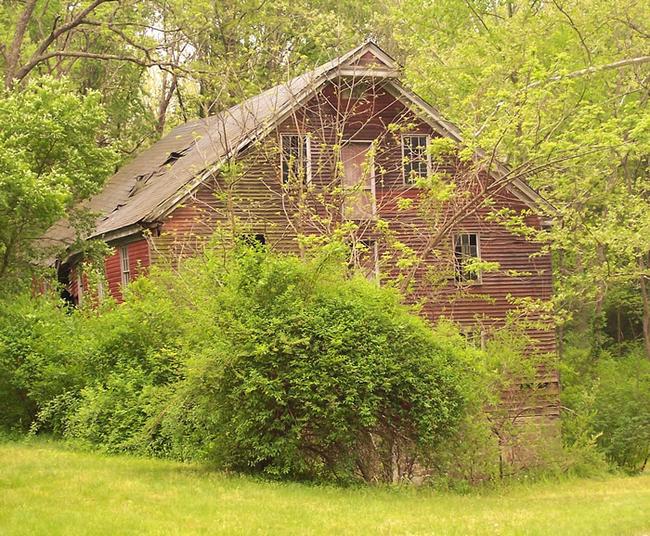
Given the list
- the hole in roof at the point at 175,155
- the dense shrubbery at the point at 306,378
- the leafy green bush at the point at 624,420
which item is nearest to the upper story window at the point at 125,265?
the hole in roof at the point at 175,155

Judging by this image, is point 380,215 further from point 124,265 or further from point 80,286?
point 80,286

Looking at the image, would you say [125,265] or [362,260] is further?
[125,265]

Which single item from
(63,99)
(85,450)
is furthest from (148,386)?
(63,99)

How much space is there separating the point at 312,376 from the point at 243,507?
3.60 meters

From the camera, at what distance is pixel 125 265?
1238 inches

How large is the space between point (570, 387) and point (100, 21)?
19.8 metres

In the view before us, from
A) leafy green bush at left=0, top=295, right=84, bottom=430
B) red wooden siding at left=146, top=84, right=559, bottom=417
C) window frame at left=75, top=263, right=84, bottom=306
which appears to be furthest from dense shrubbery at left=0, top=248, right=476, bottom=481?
window frame at left=75, top=263, right=84, bottom=306

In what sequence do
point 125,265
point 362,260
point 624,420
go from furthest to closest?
point 125,265
point 624,420
point 362,260

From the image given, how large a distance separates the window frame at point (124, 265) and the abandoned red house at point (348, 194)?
0.03m

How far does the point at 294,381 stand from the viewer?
16109 millimetres

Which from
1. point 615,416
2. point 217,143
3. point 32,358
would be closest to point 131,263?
point 217,143

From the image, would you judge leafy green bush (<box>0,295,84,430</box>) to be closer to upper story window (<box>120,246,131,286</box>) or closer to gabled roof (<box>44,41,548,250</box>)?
gabled roof (<box>44,41,548,250</box>)

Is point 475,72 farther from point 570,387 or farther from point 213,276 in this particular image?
point 213,276

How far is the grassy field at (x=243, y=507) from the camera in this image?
461 inches
